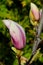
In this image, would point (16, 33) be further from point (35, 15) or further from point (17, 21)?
point (17, 21)

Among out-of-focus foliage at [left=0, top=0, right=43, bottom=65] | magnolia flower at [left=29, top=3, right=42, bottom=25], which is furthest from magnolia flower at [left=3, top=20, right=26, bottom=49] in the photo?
out-of-focus foliage at [left=0, top=0, right=43, bottom=65]

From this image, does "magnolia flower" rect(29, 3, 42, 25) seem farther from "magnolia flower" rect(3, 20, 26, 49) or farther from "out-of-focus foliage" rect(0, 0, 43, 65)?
"out-of-focus foliage" rect(0, 0, 43, 65)

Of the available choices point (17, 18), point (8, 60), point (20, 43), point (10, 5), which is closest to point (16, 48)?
point (20, 43)

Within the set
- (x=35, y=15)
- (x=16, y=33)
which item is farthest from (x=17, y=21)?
(x=16, y=33)

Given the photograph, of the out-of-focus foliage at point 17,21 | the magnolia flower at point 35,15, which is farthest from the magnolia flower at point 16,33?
the out-of-focus foliage at point 17,21

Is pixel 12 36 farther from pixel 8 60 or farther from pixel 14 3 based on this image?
pixel 14 3

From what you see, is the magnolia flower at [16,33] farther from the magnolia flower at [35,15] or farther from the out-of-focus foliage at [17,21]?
the out-of-focus foliage at [17,21]
